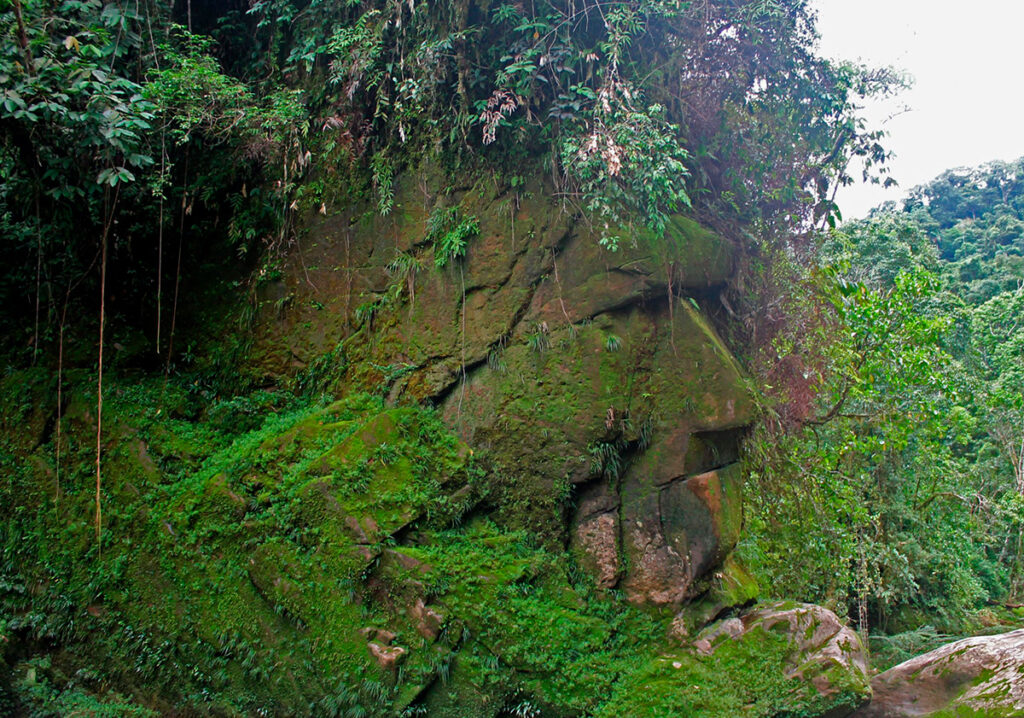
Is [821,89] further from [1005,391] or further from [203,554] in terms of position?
[1005,391]

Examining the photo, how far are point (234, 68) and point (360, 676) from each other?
7397 millimetres

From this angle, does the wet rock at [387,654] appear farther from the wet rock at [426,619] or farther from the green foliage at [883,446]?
the green foliage at [883,446]

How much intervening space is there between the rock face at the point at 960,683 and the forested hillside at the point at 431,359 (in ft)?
2.37

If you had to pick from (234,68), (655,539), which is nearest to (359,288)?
(234,68)

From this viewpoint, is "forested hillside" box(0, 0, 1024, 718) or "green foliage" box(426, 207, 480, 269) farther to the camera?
"green foliage" box(426, 207, 480, 269)

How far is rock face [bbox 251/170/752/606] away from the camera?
551 centimetres

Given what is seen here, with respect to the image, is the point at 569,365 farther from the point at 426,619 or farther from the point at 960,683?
the point at 960,683

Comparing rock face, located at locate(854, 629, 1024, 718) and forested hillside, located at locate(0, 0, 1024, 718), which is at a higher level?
forested hillside, located at locate(0, 0, 1024, 718)

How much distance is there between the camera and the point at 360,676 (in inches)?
179

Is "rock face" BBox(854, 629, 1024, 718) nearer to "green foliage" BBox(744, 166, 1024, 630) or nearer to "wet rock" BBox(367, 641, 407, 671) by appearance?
"green foliage" BBox(744, 166, 1024, 630)

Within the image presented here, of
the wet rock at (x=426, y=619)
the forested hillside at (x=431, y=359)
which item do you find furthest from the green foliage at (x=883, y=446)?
the wet rock at (x=426, y=619)

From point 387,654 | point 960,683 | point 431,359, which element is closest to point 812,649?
point 960,683

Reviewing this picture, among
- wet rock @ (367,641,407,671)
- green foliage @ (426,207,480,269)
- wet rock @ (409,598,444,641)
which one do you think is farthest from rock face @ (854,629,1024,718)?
green foliage @ (426,207,480,269)

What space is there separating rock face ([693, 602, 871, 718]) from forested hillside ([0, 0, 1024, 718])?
0.02 metres
